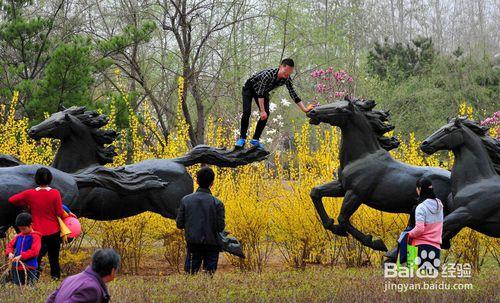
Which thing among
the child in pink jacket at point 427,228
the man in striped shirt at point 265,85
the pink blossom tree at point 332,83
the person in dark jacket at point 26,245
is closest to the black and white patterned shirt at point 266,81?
the man in striped shirt at point 265,85

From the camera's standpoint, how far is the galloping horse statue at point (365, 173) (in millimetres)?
8578

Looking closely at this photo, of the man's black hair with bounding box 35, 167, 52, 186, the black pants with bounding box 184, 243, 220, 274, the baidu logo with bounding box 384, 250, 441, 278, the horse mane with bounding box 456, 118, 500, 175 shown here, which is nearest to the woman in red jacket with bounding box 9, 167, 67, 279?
the man's black hair with bounding box 35, 167, 52, 186

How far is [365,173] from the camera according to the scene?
340 inches

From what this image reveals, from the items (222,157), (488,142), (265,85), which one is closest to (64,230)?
(222,157)

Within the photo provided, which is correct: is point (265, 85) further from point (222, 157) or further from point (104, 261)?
point (104, 261)

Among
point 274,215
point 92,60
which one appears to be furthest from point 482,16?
point 274,215

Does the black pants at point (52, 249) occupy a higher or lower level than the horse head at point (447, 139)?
lower

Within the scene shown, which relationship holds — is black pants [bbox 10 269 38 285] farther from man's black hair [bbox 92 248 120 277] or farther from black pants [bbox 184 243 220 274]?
man's black hair [bbox 92 248 120 277]

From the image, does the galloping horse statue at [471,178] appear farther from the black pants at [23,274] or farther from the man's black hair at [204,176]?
the black pants at [23,274]

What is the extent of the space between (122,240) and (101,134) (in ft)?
8.78

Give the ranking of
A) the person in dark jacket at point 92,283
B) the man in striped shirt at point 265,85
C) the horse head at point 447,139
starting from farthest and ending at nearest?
the man in striped shirt at point 265,85, the horse head at point 447,139, the person in dark jacket at point 92,283

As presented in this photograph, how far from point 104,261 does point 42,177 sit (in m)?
3.50

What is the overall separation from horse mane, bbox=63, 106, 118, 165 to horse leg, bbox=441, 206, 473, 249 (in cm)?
406

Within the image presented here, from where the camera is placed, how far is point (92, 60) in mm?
15547
